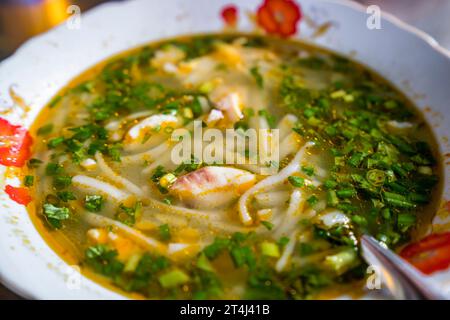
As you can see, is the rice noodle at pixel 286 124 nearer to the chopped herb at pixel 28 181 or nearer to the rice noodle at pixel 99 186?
the rice noodle at pixel 99 186

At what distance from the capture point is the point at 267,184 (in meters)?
2.70

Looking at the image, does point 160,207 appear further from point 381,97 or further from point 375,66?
point 375,66

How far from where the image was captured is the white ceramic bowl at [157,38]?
2561 millimetres

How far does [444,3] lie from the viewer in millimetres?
4805

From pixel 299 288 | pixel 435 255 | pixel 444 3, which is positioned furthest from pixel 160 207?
pixel 444 3

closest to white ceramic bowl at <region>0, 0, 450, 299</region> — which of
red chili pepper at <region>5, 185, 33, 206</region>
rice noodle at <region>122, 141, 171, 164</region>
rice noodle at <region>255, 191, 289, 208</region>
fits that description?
red chili pepper at <region>5, 185, 33, 206</region>

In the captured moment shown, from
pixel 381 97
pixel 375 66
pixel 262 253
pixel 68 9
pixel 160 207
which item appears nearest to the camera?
pixel 262 253

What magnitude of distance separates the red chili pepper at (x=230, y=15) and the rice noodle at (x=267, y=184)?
1538 millimetres

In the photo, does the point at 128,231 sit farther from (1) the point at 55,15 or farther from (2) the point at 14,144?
(1) the point at 55,15

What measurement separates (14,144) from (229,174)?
1.32 m

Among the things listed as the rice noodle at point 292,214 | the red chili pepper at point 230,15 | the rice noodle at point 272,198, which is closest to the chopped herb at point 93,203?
the rice noodle at point 272,198

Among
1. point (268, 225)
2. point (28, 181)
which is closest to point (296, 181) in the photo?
point (268, 225)

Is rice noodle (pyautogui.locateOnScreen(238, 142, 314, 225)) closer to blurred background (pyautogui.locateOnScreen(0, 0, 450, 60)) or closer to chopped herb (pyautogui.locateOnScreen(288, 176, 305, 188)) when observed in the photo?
chopped herb (pyautogui.locateOnScreen(288, 176, 305, 188))

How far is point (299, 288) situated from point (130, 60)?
222cm
